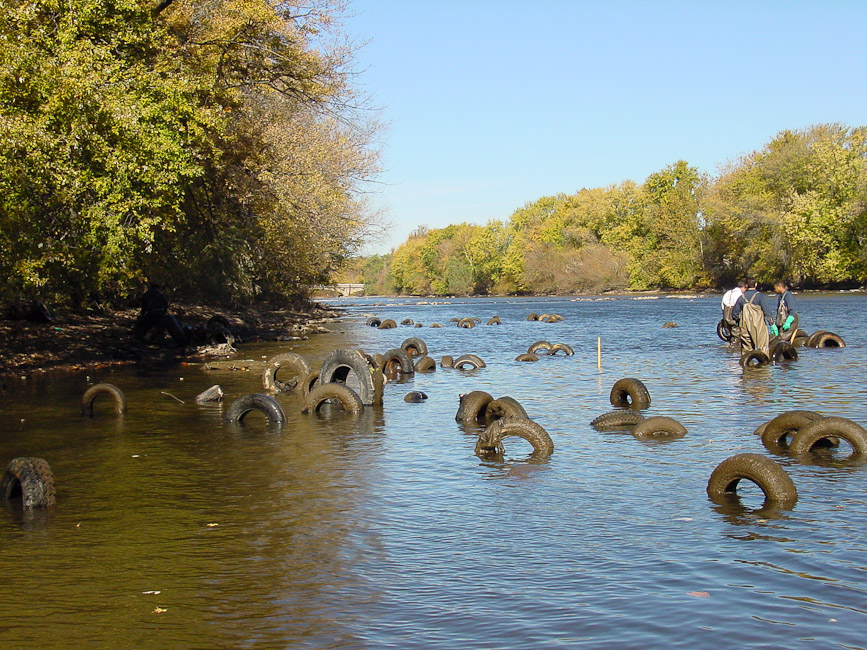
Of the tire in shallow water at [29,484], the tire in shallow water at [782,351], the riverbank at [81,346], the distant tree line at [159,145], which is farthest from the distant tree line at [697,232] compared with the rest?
the tire in shallow water at [29,484]

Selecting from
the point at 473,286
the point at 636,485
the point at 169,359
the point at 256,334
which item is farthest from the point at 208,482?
the point at 473,286

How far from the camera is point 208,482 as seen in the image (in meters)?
10.5

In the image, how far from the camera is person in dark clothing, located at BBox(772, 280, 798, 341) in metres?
24.3

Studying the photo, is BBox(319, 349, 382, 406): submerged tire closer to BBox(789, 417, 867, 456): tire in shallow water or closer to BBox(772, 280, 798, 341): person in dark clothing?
BBox(789, 417, 867, 456): tire in shallow water

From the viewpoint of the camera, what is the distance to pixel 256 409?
1499cm

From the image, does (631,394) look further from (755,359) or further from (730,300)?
(730,300)

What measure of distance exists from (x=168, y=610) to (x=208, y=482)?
4.21 metres

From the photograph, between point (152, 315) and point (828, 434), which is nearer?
point (828, 434)

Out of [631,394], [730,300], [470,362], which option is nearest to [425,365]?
[470,362]

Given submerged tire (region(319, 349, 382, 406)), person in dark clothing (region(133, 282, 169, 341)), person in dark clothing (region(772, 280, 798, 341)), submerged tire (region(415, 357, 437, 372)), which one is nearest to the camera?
submerged tire (region(319, 349, 382, 406))

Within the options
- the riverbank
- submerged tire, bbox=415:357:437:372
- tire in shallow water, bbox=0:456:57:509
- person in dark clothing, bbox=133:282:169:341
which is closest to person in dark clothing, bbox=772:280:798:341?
submerged tire, bbox=415:357:437:372

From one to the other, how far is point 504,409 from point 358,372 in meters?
3.82

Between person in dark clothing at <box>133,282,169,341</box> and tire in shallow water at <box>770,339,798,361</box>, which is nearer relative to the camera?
tire in shallow water at <box>770,339,798,361</box>

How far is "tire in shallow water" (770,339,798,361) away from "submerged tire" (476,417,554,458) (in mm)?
14068
